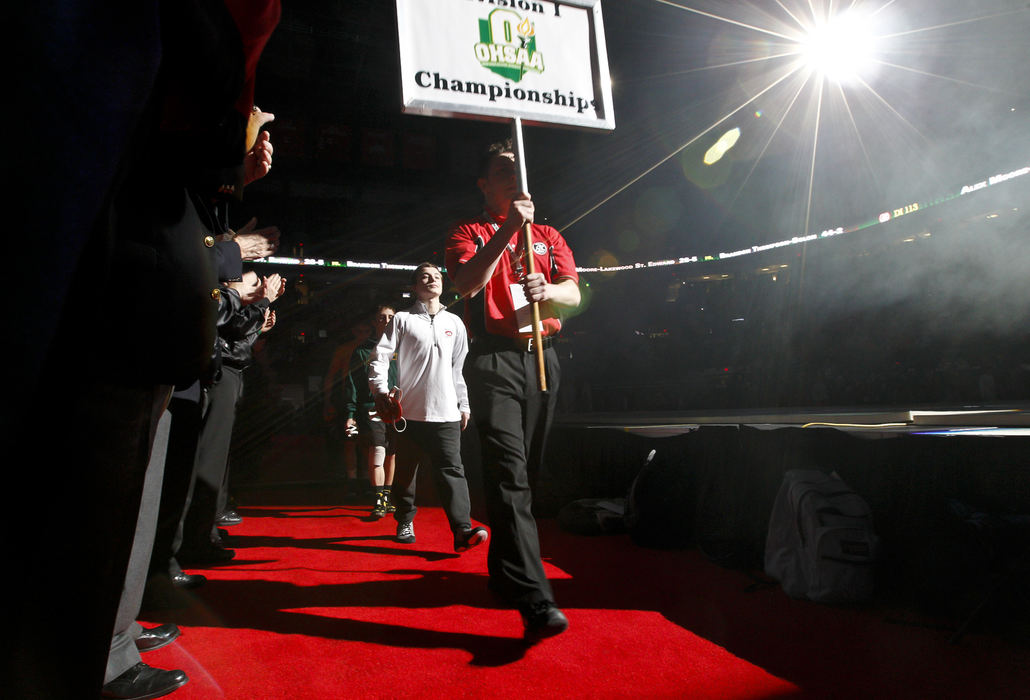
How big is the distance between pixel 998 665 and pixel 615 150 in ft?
33.4

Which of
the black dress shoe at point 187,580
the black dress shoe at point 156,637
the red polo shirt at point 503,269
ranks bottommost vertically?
the black dress shoe at point 156,637

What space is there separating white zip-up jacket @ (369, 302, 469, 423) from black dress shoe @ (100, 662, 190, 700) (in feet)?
6.24

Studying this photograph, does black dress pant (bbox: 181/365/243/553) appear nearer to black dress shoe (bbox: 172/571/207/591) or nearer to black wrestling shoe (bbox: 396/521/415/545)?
black dress shoe (bbox: 172/571/207/591)

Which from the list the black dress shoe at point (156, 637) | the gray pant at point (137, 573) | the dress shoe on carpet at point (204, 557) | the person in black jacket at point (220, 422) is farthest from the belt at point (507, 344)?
the dress shoe on carpet at point (204, 557)

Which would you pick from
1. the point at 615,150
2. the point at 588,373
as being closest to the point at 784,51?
the point at 615,150

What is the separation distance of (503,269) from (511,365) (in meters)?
0.42

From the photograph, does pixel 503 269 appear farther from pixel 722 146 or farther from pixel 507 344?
pixel 722 146

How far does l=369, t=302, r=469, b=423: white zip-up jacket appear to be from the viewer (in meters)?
3.43

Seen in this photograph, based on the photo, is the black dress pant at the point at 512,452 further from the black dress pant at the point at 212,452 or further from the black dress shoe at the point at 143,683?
the black dress pant at the point at 212,452

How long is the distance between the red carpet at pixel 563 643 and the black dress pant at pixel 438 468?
1.23 feet

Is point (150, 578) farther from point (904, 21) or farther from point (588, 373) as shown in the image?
point (588, 373)

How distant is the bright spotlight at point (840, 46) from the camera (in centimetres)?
714

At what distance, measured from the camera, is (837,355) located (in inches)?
381

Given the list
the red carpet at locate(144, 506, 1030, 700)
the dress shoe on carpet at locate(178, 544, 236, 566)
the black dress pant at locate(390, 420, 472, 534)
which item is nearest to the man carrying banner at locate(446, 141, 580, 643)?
the red carpet at locate(144, 506, 1030, 700)
